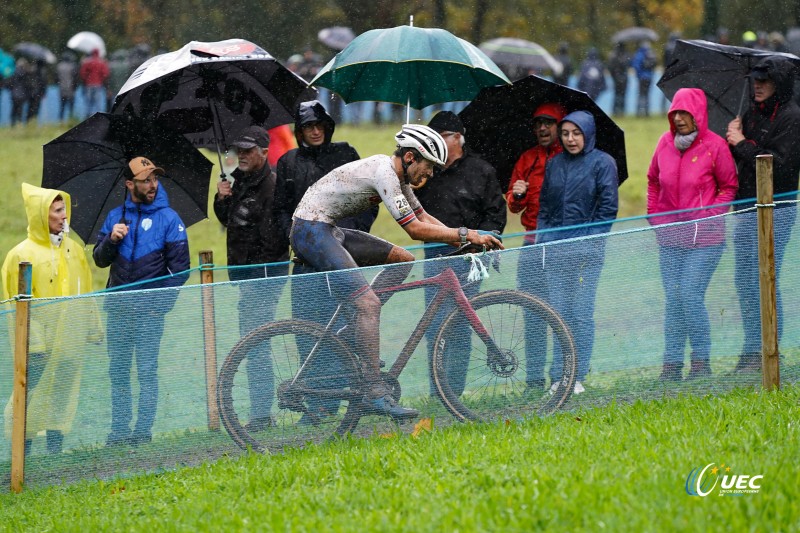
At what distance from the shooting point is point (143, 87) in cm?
920

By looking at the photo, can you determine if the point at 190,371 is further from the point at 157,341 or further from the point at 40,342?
the point at 40,342

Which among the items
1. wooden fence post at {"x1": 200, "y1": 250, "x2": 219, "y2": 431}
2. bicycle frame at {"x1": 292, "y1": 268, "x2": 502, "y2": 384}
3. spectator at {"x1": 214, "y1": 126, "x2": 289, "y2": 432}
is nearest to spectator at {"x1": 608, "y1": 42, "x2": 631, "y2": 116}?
spectator at {"x1": 214, "y1": 126, "x2": 289, "y2": 432}

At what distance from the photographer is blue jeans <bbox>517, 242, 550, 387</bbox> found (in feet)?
24.1

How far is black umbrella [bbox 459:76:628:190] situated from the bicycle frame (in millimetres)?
2537

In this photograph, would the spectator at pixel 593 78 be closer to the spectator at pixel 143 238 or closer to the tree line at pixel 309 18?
the tree line at pixel 309 18

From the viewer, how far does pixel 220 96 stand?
31.7 feet

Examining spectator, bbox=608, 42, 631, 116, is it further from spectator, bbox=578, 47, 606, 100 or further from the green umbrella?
the green umbrella

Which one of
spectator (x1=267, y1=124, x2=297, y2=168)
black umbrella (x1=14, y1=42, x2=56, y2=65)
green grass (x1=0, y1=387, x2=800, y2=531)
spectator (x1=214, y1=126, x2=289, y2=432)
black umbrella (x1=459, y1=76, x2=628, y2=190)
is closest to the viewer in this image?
green grass (x1=0, y1=387, x2=800, y2=531)

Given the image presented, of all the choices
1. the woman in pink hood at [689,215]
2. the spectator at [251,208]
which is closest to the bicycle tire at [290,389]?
the spectator at [251,208]


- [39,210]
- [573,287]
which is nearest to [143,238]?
[39,210]

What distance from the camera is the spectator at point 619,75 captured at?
106 feet

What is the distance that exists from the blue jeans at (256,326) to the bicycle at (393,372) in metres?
0.03

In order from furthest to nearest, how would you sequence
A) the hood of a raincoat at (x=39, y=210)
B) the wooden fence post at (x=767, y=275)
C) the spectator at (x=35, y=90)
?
the spectator at (x=35, y=90)
the hood of a raincoat at (x=39, y=210)
the wooden fence post at (x=767, y=275)

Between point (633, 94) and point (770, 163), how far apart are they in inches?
1025
